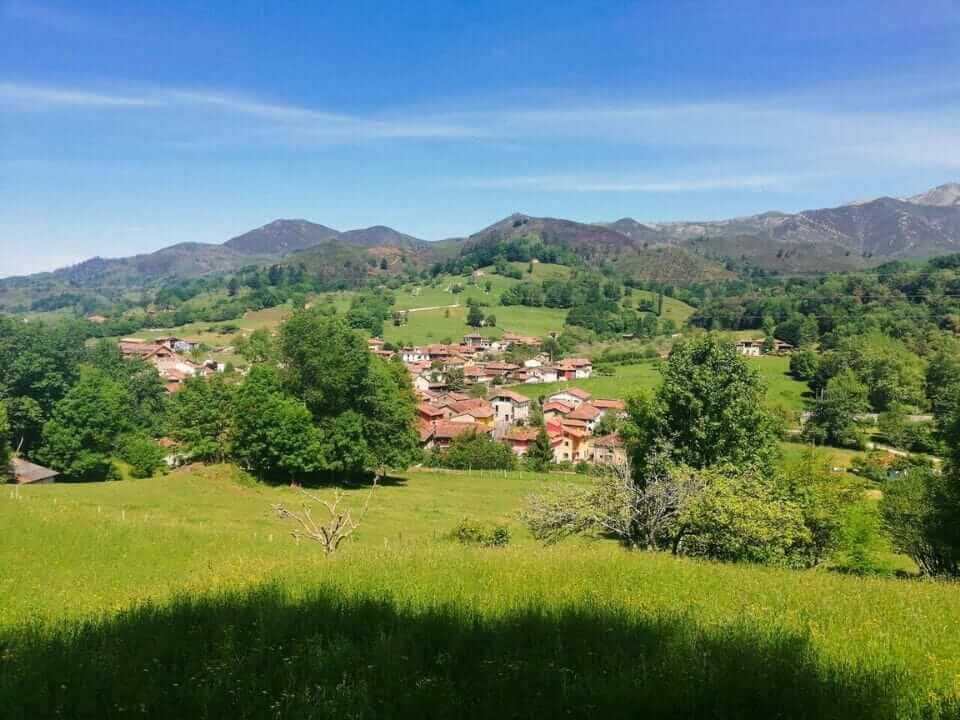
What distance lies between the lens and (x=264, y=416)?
140 feet

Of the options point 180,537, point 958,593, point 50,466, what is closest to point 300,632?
point 958,593

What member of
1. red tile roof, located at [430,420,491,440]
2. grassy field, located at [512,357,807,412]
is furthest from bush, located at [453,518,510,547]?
grassy field, located at [512,357,807,412]

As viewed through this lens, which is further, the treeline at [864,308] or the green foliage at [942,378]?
the treeline at [864,308]

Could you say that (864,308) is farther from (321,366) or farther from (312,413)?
(312,413)

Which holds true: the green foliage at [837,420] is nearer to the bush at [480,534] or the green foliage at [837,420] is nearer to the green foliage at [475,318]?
the bush at [480,534]

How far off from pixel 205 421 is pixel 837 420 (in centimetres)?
7176

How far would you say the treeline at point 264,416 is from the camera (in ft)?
143

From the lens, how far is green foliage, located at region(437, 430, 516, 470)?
6588 centimetres

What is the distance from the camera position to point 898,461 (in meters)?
64.1

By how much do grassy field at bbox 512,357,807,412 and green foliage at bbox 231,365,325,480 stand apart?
5898cm

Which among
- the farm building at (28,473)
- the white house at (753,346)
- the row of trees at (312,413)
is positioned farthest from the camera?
the white house at (753,346)

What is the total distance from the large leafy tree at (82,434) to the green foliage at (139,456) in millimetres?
1275

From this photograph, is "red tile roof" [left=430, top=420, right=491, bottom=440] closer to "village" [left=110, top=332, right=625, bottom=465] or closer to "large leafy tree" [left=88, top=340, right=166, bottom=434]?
"village" [left=110, top=332, right=625, bottom=465]

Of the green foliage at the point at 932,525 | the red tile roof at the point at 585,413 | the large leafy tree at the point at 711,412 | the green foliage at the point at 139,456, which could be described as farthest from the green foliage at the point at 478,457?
the green foliage at the point at 932,525
